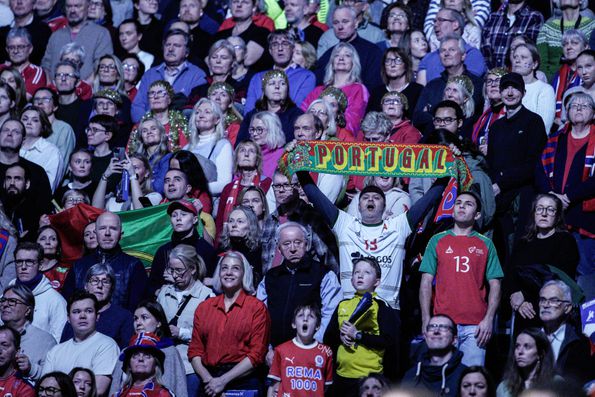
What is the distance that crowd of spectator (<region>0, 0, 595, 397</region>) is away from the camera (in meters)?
11.3

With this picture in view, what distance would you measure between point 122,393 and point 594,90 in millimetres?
5603

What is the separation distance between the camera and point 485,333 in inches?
453

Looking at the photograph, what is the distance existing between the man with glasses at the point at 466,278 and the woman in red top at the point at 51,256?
141 inches

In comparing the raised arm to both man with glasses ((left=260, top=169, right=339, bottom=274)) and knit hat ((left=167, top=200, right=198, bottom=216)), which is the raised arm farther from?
knit hat ((left=167, top=200, right=198, bottom=216))

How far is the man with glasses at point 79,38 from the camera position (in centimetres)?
1775

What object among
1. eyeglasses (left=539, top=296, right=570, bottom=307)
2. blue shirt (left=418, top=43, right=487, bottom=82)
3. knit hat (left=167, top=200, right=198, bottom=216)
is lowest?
eyeglasses (left=539, top=296, right=570, bottom=307)

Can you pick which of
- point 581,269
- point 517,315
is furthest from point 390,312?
point 581,269

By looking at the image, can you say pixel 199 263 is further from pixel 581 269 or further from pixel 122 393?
pixel 581 269

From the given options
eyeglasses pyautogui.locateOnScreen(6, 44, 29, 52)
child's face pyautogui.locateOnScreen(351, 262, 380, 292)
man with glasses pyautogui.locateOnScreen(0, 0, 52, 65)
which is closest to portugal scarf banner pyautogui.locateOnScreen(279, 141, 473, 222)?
child's face pyautogui.locateOnScreen(351, 262, 380, 292)

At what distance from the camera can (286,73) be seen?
1584cm

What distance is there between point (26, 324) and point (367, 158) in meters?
3.19

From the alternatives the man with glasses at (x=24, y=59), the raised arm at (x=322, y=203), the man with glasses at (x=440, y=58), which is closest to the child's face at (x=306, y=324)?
the raised arm at (x=322, y=203)

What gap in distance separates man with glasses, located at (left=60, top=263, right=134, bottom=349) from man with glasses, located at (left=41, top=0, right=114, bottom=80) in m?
5.65

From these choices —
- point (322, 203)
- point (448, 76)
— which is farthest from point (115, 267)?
point (448, 76)
